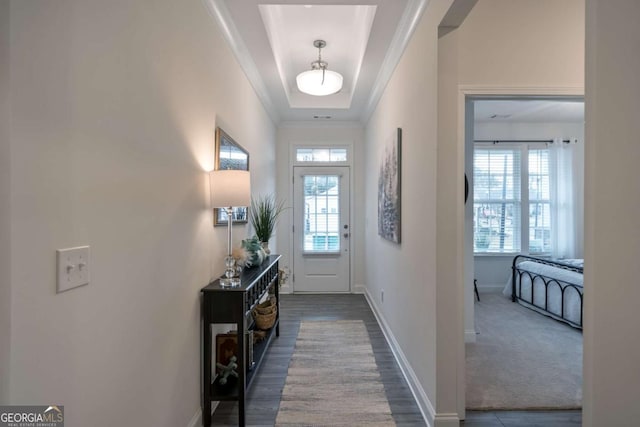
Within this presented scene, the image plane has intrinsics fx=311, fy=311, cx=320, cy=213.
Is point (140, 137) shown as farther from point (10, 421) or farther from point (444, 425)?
point (444, 425)

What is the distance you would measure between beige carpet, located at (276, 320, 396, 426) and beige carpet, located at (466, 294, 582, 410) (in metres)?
0.70

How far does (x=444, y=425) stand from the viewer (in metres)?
1.82

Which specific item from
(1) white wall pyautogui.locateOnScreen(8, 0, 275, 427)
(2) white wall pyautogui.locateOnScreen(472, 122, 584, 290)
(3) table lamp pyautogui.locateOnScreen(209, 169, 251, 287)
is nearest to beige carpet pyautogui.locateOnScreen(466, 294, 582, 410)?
(2) white wall pyautogui.locateOnScreen(472, 122, 584, 290)

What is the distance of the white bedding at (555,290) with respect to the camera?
3469 millimetres

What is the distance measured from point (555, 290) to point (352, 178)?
306cm

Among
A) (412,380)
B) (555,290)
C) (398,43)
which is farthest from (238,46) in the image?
(555,290)

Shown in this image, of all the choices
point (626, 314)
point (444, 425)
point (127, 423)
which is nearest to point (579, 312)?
point (444, 425)

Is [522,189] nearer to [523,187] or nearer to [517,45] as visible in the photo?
[523,187]

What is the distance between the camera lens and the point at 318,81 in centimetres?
293

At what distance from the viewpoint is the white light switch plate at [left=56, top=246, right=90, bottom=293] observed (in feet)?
2.96

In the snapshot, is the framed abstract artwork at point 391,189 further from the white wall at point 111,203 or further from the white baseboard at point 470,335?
the white wall at point 111,203

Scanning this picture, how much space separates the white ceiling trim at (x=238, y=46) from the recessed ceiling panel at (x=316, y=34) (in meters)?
0.24

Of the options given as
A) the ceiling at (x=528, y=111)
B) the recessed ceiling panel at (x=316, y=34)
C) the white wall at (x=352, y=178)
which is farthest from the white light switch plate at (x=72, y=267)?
the ceiling at (x=528, y=111)

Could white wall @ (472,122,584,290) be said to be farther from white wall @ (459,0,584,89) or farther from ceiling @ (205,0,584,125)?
white wall @ (459,0,584,89)
